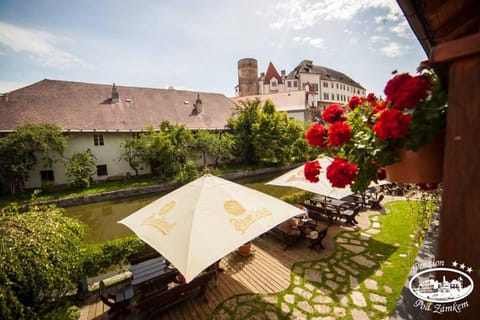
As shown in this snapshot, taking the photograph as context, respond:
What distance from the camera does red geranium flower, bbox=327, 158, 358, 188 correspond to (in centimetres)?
162

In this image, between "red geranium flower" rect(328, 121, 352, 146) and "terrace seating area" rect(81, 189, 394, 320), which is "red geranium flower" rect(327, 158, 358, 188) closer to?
"red geranium flower" rect(328, 121, 352, 146)

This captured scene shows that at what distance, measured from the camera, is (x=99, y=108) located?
20.5 meters

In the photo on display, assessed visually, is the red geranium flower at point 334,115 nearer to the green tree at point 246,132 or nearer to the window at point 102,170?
the window at point 102,170

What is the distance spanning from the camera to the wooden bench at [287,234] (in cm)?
675

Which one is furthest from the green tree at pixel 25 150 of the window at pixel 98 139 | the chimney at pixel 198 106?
the chimney at pixel 198 106

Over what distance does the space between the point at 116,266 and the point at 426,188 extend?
643 centimetres

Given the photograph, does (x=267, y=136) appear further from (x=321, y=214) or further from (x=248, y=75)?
(x=248, y=75)

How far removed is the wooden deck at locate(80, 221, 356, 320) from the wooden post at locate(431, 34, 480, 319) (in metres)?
4.59

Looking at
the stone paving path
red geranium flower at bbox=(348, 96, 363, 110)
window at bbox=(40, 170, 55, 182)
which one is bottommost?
the stone paving path

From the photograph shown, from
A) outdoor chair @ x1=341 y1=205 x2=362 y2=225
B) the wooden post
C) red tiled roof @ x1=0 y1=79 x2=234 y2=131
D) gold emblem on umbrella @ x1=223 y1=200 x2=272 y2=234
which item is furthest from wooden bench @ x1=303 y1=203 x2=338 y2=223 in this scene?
red tiled roof @ x1=0 y1=79 x2=234 y2=131

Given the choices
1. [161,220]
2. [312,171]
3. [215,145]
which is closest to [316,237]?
[161,220]

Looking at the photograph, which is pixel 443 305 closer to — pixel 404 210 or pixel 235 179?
pixel 404 210

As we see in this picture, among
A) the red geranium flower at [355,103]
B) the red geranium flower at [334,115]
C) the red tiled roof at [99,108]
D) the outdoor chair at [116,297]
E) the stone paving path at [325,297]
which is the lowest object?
the stone paving path at [325,297]

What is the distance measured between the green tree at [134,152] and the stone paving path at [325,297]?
54.5ft
